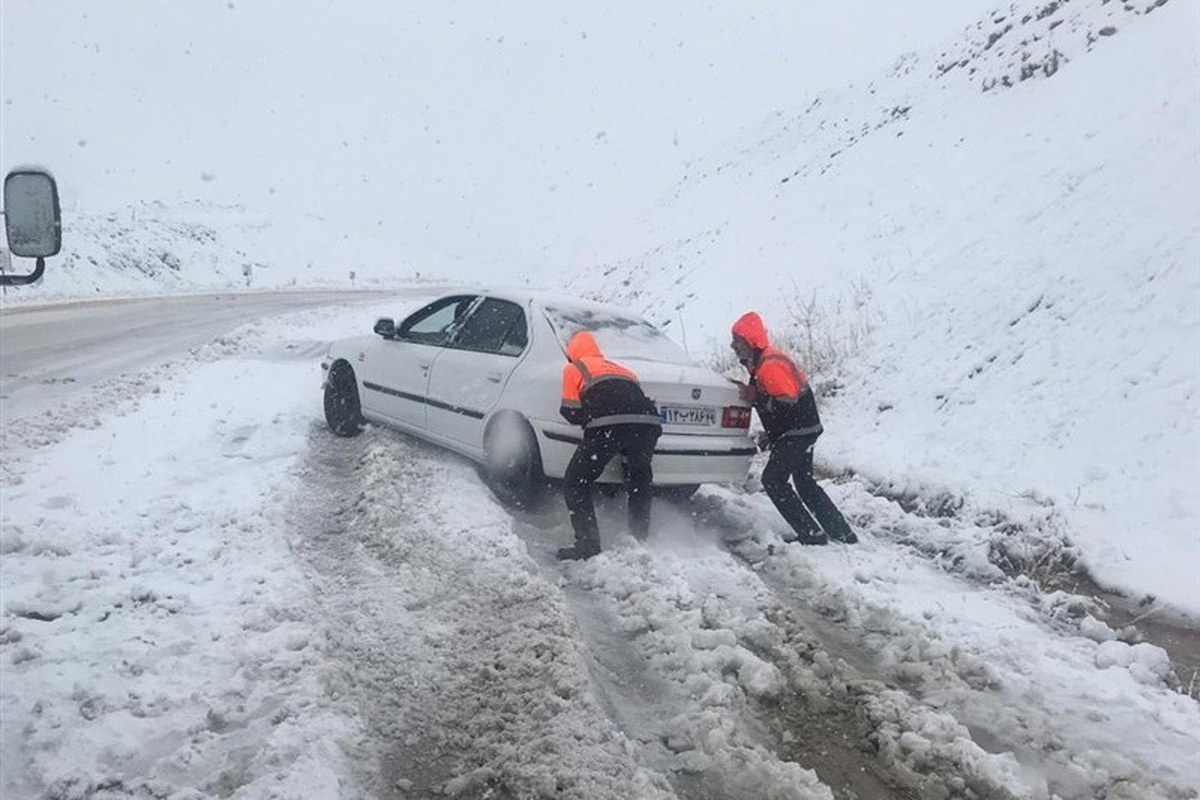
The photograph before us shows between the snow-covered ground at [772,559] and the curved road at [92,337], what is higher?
the snow-covered ground at [772,559]

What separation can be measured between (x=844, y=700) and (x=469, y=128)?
63.3 m

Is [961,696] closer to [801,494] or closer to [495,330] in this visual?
[801,494]

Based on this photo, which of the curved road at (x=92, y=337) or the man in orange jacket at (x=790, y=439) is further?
the curved road at (x=92, y=337)

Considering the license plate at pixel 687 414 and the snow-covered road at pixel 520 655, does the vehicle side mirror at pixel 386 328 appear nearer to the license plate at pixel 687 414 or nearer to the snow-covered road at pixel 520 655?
the snow-covered road at pixel 520 655

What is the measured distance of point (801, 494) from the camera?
591cm

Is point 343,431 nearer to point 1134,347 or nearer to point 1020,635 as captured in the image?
point 1020,635

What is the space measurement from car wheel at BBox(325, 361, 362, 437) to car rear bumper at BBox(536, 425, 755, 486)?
2757 mm

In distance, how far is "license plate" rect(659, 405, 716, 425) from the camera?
5773 millimetres

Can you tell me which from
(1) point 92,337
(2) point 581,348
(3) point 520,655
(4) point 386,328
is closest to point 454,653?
(3) point 520,655

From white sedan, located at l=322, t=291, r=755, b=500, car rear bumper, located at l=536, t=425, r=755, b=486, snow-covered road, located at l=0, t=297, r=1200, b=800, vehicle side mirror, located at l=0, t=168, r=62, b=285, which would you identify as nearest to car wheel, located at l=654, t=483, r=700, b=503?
white sedan, located at l=322, t=291, r=755, b=500

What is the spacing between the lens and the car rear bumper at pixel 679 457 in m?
5.62

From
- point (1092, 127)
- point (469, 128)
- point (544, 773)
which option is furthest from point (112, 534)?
point (469, 128)

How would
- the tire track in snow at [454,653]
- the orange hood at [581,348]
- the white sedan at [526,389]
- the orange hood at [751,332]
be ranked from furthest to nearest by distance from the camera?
the orange hood at [751,332] < the white sedan at [526,389] < the orange hood at [581,348] < the tire track in snow at [454,653]

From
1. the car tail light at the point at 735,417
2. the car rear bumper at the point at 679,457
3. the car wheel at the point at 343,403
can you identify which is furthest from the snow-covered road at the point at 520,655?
the car wheel at the point at 343,403
